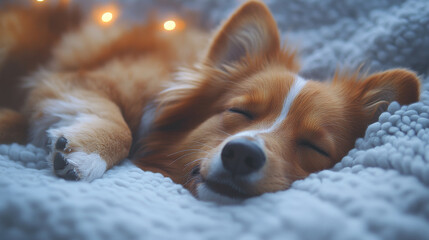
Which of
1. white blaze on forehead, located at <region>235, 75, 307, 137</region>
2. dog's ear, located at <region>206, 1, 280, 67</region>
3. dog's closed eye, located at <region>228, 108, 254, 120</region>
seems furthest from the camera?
dog's ear, located at <region>206, 1, 280, 67</region>

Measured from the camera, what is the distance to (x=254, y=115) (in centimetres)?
144

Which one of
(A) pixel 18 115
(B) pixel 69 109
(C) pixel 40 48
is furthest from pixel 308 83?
(C) pixel 40 48

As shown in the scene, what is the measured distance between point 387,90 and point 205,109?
89 cm

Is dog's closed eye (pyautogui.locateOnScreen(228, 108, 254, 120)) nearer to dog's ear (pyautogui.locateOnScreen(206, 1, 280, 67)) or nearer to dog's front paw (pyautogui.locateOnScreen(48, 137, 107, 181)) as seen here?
dog's ear (pyautogui.locateOnScreen(206, 1, 280, 67))

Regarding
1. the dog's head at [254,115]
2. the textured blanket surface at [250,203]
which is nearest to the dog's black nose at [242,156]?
the dog's head at [254,115]

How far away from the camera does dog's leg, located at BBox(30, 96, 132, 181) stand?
1.17 metres

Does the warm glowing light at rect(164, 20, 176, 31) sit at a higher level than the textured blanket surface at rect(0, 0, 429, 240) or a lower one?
higher

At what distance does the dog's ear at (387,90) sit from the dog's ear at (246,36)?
0.53 m

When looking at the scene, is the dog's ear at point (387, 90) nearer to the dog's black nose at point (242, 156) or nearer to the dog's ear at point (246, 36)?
the dog's ear at point (246, 36)

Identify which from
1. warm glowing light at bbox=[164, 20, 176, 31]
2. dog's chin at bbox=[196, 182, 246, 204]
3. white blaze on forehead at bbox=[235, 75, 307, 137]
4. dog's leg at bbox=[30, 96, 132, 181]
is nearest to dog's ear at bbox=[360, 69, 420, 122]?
white blaze on forehead at bbox=[235, 75, 307, 137]

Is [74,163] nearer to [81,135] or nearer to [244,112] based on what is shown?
[81,135]

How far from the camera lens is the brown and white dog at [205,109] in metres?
1.18

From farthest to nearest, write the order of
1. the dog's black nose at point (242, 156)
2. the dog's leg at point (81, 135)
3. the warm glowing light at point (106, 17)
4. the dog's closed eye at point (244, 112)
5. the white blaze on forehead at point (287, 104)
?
the warm glowing light at point (106, 17)
the dog's closed eye at point (244, 112)
the white blaze on forehead at point (287, 104)
the dog's leg at point (81, 135)
the dog's black nose at point (242, 156)

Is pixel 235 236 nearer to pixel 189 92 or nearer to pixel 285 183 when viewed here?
pixel 285 183
